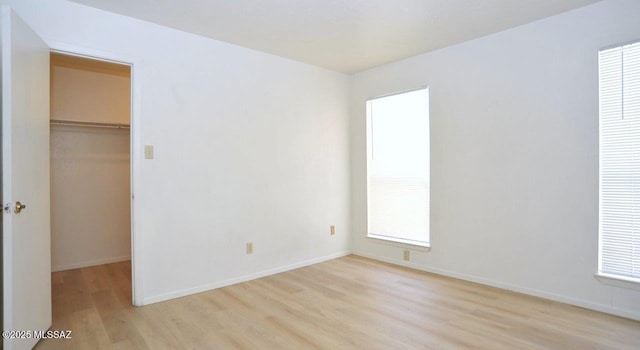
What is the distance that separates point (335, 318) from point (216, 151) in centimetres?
197

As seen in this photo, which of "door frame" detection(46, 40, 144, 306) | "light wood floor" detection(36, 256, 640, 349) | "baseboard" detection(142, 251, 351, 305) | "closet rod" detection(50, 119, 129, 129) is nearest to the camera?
"light wood floor" detection(36, 256, 640, 349)

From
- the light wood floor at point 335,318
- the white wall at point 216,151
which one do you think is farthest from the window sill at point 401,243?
the white wall at point 216,151

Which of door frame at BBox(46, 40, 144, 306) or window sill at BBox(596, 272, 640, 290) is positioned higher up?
door frame at BBox(46, 40, 144, 306)

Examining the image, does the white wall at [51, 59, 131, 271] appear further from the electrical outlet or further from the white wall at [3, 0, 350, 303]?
the electrical outlet

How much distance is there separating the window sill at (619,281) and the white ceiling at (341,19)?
7.15 feet

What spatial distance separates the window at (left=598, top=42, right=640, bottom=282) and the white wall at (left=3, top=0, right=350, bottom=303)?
283 cm

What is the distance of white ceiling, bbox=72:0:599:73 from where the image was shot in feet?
9.04

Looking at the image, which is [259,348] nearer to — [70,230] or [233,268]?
[233,268]

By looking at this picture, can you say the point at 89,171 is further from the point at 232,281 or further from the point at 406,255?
the point at 406,255

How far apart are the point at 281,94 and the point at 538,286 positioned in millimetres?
3256

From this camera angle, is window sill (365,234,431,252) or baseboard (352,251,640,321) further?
window sill (365,234,431,252)

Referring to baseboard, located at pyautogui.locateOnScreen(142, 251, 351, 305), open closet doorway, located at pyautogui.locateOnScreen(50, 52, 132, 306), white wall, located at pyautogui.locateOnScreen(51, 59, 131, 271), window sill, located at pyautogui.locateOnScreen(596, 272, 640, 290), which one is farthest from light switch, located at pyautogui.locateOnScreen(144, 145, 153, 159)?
window sill, located at pyautogui.locateOnScreen(596, 272, 640, 290)

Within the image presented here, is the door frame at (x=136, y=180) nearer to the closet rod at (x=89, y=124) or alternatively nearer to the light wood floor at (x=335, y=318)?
the light wood floor at (x=335, y=318)

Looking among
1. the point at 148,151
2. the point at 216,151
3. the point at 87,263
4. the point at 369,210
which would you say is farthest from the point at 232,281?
the point at 87,263
